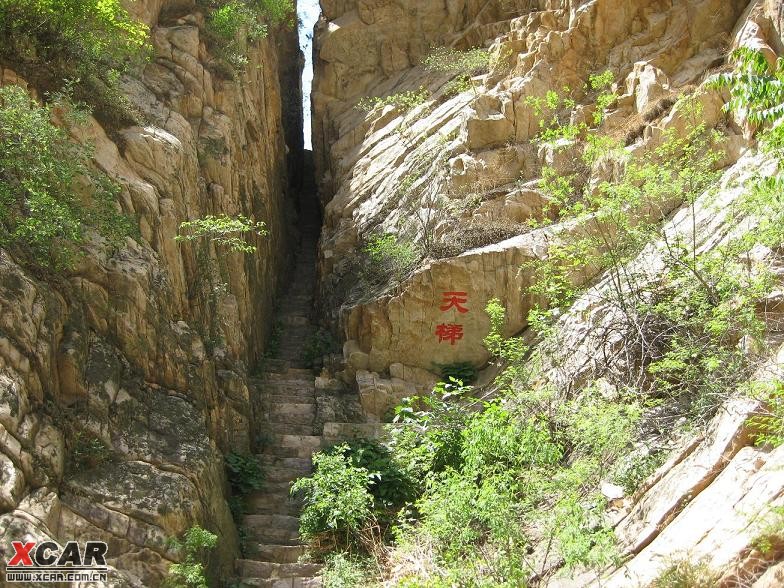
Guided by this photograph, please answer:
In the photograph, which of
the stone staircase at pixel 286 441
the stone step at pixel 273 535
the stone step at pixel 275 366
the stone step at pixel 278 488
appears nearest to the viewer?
the stone staircase at pixel 286 441

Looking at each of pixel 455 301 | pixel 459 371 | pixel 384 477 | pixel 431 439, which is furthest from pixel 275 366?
pixel 431 439

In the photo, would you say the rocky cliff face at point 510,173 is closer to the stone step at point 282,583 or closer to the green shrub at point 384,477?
the green shrub at point 384,477

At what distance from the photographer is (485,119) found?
13047 millimetres

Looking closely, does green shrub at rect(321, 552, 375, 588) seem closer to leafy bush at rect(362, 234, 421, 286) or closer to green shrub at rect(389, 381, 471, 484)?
green shrub at rect(389, 381, 471, 484)

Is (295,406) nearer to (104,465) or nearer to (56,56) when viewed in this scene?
(104,465)

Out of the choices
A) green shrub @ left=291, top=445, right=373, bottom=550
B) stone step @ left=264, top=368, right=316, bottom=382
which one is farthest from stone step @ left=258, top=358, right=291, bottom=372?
green shrub @ left=291, top=445, right=373, bottom=550

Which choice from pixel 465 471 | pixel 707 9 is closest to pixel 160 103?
pixel 465 471

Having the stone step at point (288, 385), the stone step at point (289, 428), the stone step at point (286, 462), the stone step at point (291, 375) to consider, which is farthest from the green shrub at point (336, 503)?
the stone step at point (291, 375)

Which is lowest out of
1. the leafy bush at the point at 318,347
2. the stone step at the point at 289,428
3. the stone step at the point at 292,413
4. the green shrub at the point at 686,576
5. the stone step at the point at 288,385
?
the green shrub at the point at 686,576

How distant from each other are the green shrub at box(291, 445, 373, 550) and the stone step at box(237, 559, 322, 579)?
330mm

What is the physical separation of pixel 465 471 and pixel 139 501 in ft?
11.2

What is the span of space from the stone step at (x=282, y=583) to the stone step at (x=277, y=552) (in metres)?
0.48

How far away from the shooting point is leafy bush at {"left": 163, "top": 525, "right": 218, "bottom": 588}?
691cm

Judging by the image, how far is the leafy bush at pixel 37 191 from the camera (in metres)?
7.37
